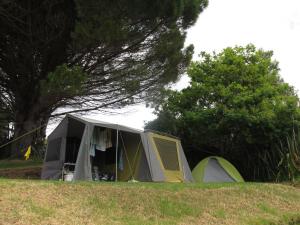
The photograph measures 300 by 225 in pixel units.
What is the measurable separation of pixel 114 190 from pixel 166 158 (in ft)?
13.7

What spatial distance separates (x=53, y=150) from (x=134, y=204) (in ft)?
16.2

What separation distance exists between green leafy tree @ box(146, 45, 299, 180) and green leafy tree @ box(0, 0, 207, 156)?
1.85 m

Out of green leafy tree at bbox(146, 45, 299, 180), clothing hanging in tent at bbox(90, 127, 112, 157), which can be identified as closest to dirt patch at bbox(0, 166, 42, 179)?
clothing hanging in tent at bbox(90, 127, 112, 157)

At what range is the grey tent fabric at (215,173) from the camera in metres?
12.4

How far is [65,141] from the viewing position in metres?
10.2

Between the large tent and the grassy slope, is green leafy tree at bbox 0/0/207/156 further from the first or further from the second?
the grassy slope

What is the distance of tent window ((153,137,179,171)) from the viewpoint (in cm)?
1075

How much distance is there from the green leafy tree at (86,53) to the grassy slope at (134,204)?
4.50 metres

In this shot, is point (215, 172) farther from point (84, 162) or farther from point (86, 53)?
point (86, 53)

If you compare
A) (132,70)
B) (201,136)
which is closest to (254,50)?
(201,136)

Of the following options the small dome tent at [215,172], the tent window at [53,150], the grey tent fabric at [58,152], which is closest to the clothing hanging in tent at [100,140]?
the grey tent fabric at [58,152]

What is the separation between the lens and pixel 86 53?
1189 centimetres

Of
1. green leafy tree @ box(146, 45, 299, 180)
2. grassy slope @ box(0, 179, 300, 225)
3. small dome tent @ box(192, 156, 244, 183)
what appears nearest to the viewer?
grassy slope @ box(0, 179, 300, 225)

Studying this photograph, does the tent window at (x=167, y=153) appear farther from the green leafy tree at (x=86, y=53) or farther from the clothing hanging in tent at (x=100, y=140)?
the green leafy tree at (x=86, y=53)
